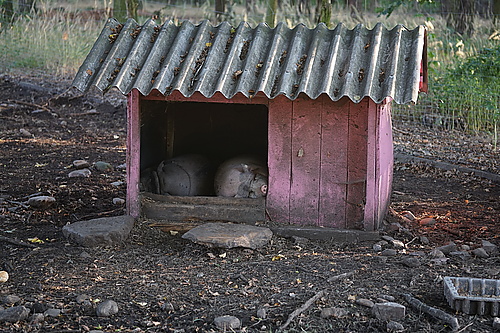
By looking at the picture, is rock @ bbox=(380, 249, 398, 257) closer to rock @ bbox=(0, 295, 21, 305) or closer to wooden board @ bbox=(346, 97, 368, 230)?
wooden board @ bbox=(346, 97, 368, 230)

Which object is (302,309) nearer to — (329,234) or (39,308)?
(39,308)

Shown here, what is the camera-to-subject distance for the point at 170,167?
639cm

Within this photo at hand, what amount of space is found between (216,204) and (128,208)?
2.47 ft

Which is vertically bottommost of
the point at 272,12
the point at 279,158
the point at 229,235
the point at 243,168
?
the point at 229,235

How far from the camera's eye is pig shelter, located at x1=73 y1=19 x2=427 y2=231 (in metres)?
5.25

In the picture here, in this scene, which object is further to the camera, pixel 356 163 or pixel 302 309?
pixel 356 163

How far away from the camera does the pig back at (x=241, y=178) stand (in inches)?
235

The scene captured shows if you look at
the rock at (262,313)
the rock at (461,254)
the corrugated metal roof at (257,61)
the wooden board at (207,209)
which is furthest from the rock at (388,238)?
the rock at (262,313)

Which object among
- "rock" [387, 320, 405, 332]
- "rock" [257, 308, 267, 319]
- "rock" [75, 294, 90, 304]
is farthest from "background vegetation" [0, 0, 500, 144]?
"rock" [75, 294, 90, 304]

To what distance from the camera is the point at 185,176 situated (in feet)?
20.9

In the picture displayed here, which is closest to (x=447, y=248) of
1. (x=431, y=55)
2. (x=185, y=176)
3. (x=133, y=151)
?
(x=185, y=176)

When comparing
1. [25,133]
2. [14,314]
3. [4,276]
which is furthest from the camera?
[25,133]

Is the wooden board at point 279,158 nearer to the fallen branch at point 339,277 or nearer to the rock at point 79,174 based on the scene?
the fallen branch at point 339,277

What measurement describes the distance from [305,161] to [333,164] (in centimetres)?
23
